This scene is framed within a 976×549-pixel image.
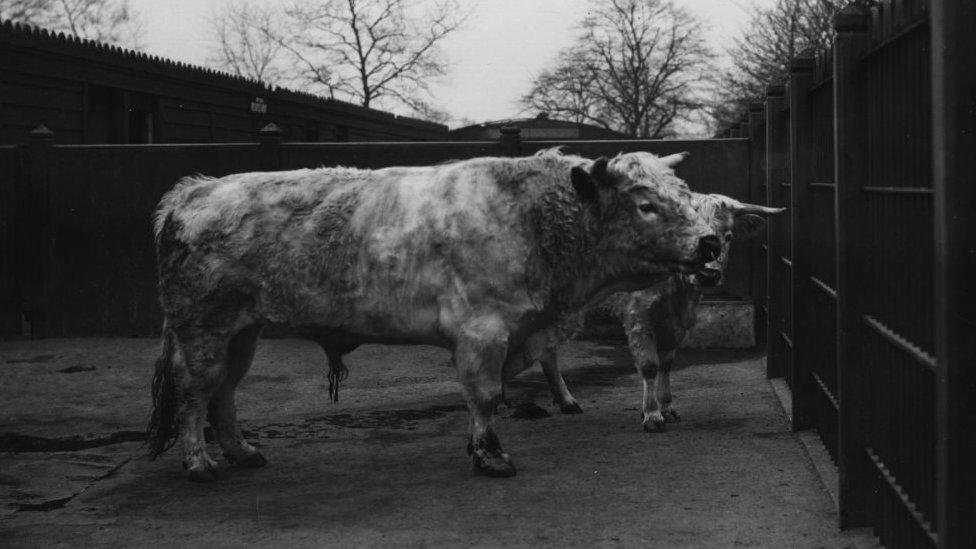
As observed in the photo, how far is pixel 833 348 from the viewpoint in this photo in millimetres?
6703

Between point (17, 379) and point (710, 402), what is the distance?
5717 millimetres

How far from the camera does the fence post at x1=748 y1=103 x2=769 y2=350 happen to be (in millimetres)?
12016

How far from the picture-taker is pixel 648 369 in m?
7.85

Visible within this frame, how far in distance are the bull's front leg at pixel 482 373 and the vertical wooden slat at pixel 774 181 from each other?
3593mm

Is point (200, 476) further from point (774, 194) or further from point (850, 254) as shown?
point (774, 194)

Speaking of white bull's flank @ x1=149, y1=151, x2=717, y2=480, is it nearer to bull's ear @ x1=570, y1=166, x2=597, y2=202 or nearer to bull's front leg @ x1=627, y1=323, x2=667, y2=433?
bull's ear @ x1=570, y1=166, x2=597, y2=202

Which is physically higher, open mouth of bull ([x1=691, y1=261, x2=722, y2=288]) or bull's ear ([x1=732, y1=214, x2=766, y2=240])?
bull's ear ([x1=732, y1=214, x2=766, y2=240])

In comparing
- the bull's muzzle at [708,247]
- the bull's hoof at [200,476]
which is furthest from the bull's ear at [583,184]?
the bull's hoof at [200,476]

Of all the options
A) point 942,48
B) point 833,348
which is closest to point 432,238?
point 833,348

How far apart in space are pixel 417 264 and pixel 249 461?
57.7 inches

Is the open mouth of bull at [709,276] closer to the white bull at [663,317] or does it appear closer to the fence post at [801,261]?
the white bull at [663,317]

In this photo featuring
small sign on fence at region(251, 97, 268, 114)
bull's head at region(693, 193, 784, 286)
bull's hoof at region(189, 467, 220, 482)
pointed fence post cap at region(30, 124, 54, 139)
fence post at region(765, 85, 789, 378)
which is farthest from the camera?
small sign on fence at region(251, 97, 268, 114)

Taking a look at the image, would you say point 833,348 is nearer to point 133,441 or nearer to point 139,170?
point 133,441

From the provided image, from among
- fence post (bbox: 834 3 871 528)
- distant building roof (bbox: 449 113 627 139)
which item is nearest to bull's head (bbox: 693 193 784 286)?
fence post (bbox: 834 3 871 528)
